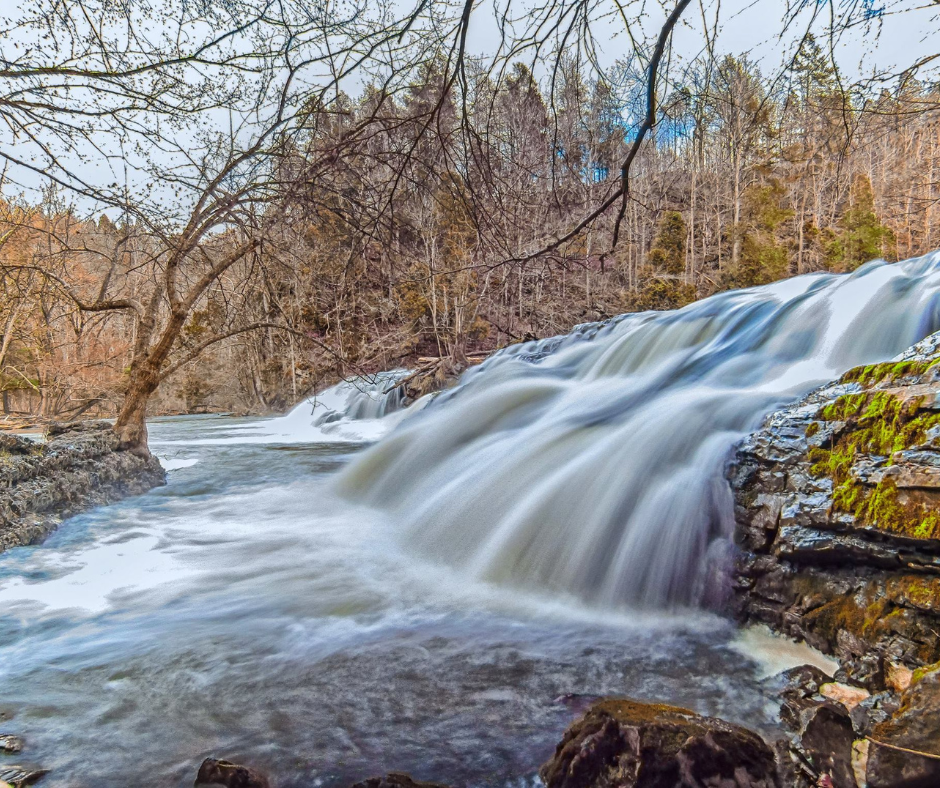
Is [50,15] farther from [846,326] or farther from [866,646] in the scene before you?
[846,326]

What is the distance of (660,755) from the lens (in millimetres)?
1438

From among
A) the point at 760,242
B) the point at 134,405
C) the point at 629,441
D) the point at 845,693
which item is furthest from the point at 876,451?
the point at 760,242

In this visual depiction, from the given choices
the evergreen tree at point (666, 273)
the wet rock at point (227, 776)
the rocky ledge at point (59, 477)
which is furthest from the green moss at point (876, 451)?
the evergreen tree at point (666, 273)

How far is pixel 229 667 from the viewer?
2.42 meters

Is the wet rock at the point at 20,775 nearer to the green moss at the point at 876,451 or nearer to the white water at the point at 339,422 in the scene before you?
the green moss at the point at 876,451

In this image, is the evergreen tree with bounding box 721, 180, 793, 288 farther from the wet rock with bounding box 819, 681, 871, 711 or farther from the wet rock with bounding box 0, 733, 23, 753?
the wet rock with bounding box 0, 733, 23, 753

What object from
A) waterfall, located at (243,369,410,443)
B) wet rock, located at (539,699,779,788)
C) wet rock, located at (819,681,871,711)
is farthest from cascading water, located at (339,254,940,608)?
waterfall, located at (243,369,410,443)

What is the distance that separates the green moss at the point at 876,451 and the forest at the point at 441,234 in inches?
41.6

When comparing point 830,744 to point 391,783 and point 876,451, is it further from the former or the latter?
point 876,451

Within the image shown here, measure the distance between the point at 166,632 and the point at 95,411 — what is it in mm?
18253

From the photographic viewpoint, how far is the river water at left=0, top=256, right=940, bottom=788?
1931mm

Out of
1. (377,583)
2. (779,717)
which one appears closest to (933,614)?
(779,717)

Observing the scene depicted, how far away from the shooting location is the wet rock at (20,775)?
5.28 feet

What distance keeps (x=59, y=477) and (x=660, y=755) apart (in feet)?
16.2
